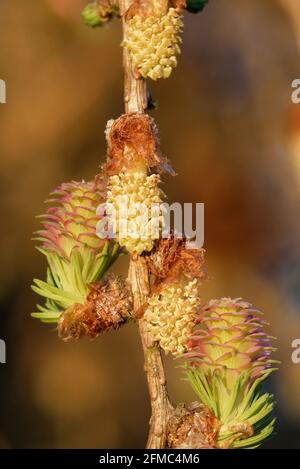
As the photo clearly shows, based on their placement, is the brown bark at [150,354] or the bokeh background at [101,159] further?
the bokeh background at [101,159]

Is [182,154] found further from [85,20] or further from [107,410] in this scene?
[85,20]

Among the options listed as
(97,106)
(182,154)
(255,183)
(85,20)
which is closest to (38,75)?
(97,106)

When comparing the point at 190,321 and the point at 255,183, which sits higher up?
the point at 255,183

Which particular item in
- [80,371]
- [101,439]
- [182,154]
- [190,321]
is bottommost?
[101,439]

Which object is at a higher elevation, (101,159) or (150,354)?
(101,159)

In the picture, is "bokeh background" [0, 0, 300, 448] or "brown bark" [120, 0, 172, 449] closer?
"brown bark" [120, 0, 172, 449]

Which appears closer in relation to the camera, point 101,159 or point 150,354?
point 150,354

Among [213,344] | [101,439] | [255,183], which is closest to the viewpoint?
[213,344]

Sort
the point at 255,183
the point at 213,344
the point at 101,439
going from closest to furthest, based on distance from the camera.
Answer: the point at 213,344, the point at 101,439, the point at 255,183
